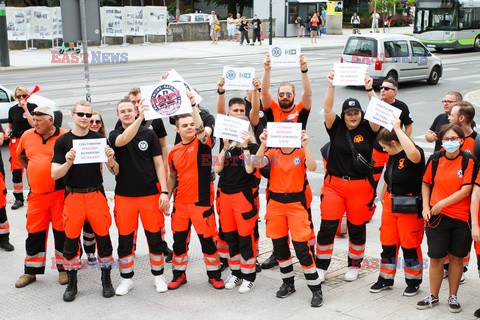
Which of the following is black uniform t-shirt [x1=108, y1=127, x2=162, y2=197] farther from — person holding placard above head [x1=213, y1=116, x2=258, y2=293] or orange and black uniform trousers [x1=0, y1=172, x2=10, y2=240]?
orange and black uniform trousers [x1=0, y1=172, x2=10, y2=240]

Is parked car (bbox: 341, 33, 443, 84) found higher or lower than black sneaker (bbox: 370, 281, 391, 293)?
higher

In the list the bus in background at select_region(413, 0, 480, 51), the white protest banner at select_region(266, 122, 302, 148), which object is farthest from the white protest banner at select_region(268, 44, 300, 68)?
the bus in background at select_region(413, 0, 480, 51)

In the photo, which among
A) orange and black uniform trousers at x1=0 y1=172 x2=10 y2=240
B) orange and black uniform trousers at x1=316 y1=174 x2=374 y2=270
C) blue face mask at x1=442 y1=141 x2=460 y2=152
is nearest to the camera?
blue face mask at x1=442 y1=141 x2=460 y2=152

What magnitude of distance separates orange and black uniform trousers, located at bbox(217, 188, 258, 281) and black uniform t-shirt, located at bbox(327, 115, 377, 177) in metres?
0.93

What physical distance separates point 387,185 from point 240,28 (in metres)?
36.2

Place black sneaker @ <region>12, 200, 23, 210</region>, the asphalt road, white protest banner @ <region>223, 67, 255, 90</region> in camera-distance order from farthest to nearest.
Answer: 1. the asphalt road
2. black sneaker @ <region>12, 200, 23, 210</region>
3. white protest banner @ <region>223, 67, 255, 90</region>

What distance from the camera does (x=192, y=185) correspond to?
7215 millimetres

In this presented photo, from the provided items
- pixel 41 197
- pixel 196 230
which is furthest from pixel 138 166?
pixel 41 197

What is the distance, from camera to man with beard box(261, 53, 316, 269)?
7.96m

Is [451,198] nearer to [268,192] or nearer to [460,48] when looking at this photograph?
[268,192]

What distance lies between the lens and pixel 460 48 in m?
36.5

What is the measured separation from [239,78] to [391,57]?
16.1 metres

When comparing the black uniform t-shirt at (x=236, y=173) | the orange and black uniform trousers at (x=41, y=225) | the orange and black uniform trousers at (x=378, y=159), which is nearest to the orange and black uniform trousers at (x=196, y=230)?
the black uniform t-shirt at (x=236, y=173)

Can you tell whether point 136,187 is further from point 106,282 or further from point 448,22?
point 448,22
